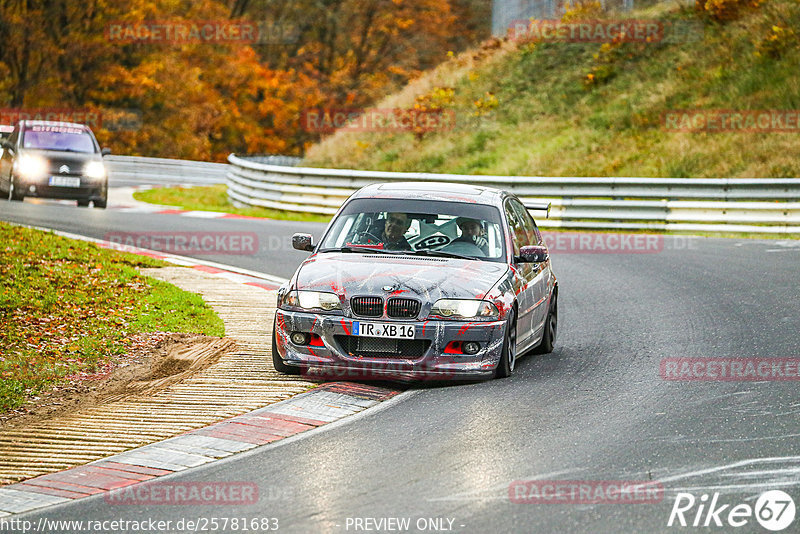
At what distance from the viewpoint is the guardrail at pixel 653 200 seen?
871 inches

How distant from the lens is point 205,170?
4150 centimetres

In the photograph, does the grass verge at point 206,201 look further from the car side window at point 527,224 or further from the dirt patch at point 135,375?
the dirt patch at point 135,375

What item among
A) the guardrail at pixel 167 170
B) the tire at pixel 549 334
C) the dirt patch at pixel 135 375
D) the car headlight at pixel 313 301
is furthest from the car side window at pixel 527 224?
the guardrail at pixel 167 170

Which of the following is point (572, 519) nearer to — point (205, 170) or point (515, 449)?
point (515, 449)

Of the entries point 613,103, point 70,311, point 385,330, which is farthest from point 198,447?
point 613,103

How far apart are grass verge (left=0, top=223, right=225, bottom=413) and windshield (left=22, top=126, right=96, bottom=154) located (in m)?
9.49

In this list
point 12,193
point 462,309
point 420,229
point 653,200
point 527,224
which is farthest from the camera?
point 12,193

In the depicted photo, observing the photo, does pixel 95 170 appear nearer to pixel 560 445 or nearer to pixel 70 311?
pixel 70 311

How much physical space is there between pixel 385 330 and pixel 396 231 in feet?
4.93

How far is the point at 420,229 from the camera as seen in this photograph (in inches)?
408

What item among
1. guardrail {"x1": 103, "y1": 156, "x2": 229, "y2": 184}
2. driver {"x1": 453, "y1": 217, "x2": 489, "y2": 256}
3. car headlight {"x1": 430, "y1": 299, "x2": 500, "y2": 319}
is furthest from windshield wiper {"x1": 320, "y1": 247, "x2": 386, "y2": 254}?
guardrail {"x1": 103, "y1": 156, "x2": 229, "y2": 184}

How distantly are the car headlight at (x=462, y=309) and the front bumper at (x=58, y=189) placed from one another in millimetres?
17775

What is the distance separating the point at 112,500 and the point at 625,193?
1832 cm

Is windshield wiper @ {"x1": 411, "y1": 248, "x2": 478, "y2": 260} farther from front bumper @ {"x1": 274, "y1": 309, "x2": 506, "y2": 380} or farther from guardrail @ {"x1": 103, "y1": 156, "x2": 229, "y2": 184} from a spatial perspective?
guardrail @ {"x1": 103, "y1": 156, "x2": 229, "y2": 184}
